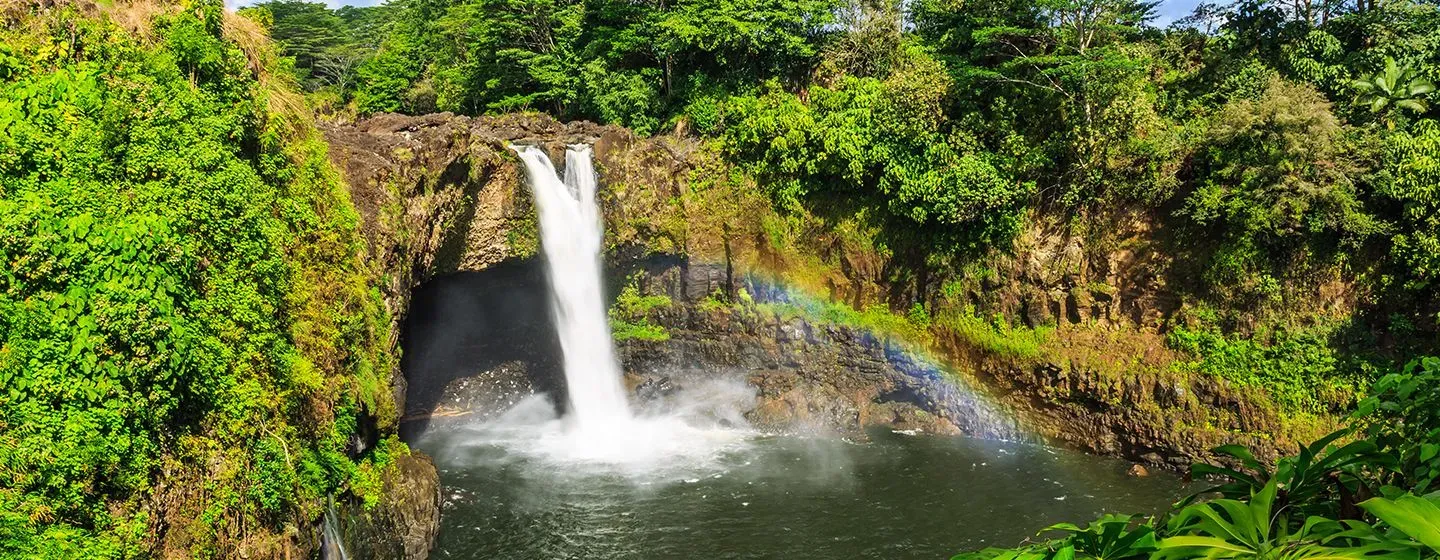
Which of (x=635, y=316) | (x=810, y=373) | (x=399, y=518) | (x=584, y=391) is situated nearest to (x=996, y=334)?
(x=810, y=373)

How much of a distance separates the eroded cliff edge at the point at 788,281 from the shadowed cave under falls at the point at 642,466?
0.73 m

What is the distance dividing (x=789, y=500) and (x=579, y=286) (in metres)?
8.78

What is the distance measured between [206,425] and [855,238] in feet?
50.3

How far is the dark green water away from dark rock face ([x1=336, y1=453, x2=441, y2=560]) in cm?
51

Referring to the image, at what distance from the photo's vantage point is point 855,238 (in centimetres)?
2086

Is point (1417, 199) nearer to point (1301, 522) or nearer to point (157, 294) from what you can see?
point (1301, 522)

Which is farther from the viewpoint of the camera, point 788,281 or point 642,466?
point 788,281

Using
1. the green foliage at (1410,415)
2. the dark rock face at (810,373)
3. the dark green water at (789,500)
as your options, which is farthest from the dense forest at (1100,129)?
the green foliage at (1410,415)

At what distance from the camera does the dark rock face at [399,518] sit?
11116mm

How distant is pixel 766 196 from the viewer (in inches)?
856

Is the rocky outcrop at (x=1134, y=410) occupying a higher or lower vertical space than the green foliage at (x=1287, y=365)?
lower

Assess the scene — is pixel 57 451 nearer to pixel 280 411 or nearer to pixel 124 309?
pixel 124 309

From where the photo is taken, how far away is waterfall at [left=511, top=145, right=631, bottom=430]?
20.3 metres

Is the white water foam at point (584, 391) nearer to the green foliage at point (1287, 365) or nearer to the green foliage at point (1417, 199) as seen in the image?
the green foliage at point (1287, 365)
